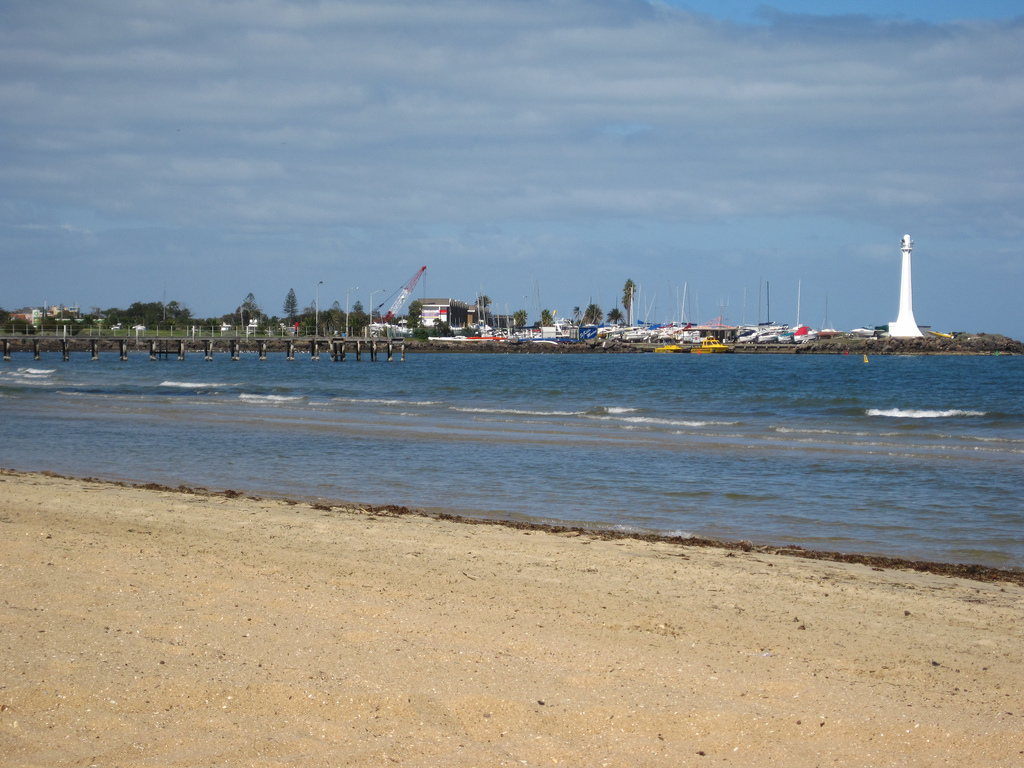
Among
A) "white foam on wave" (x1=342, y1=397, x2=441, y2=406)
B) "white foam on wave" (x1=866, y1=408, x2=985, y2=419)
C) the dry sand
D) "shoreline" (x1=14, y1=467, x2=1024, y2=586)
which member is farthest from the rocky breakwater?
the dry sand

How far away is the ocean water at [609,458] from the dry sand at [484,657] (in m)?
3.25

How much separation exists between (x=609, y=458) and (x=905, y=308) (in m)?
131

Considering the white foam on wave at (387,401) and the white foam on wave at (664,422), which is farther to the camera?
the white foam on wave at (387,401)

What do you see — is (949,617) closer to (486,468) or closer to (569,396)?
Answer: (486,468)

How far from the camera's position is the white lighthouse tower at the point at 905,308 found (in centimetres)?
12112

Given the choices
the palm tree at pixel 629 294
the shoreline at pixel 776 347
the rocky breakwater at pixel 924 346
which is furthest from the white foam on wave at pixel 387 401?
the palm tree at pixel 629 294

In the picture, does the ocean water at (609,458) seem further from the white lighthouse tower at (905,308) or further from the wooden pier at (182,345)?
the white lighthouse tower at (905,308)

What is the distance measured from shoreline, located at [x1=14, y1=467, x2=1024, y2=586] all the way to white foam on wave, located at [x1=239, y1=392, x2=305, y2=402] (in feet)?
80.6

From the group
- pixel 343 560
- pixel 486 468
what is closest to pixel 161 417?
pixel 486 468

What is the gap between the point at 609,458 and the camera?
746 inches

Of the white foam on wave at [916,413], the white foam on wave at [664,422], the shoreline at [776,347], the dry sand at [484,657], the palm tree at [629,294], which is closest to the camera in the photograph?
the dry sand at [484,657]

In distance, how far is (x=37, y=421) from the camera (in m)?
26.7

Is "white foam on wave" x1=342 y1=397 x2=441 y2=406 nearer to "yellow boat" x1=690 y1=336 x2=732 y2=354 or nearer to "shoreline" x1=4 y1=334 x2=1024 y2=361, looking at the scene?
"shoreline" x1=4 y1=334 x2=1024 y2=361

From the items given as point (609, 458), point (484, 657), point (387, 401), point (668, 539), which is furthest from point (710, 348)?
point (484, 657)
